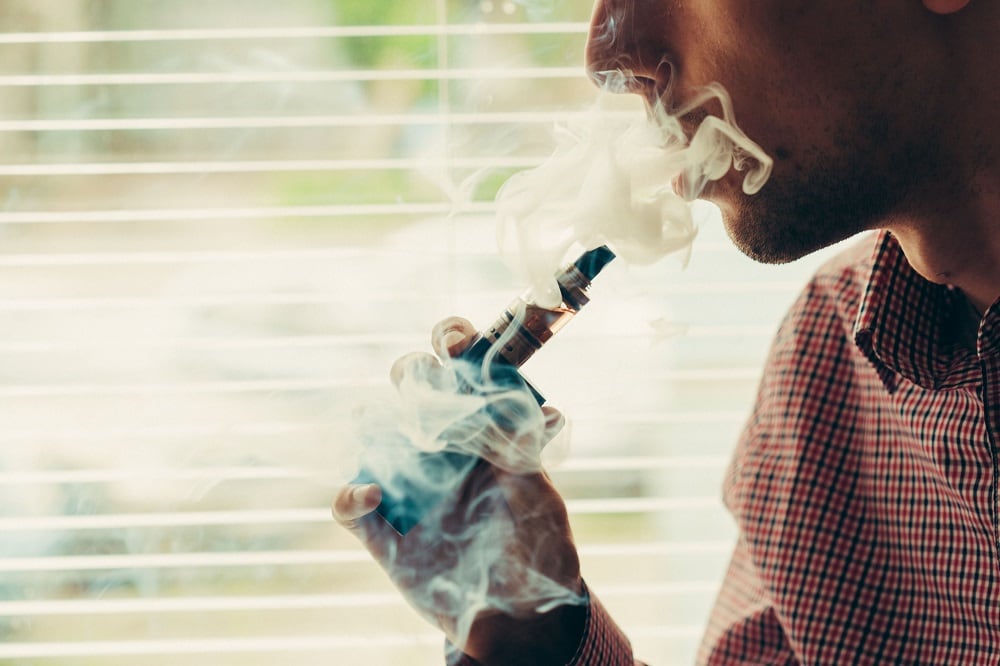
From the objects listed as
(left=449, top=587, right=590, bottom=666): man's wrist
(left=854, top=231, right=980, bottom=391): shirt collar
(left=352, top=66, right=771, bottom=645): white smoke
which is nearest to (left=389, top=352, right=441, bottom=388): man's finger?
(left=352, top=66, right=771, bottom=645): white smoke

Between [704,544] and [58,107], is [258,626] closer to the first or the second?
[704,544]

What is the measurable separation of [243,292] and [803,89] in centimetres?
112

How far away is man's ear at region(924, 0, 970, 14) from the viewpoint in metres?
0.96

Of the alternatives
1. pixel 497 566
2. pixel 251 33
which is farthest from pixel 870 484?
pixel 251 33

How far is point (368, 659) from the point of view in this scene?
185 centimetres

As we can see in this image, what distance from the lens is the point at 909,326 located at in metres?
1.16

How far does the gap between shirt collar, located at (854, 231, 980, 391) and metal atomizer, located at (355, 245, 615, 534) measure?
0.43 metres

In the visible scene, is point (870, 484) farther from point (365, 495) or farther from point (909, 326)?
point (365, 495)

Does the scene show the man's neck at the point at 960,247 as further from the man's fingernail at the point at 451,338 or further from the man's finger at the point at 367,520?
the man's finger at the point at 367,520

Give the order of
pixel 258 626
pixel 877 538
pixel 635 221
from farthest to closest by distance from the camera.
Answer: pixel 258 626 < pixel 877 538 < pixel 635 221

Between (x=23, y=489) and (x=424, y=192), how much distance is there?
100 cm

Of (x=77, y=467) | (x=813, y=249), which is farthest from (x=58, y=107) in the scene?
(x=813, y=249)

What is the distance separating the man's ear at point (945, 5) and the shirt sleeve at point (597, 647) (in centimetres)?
82

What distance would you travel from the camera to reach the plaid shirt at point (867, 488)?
44.4 inches
